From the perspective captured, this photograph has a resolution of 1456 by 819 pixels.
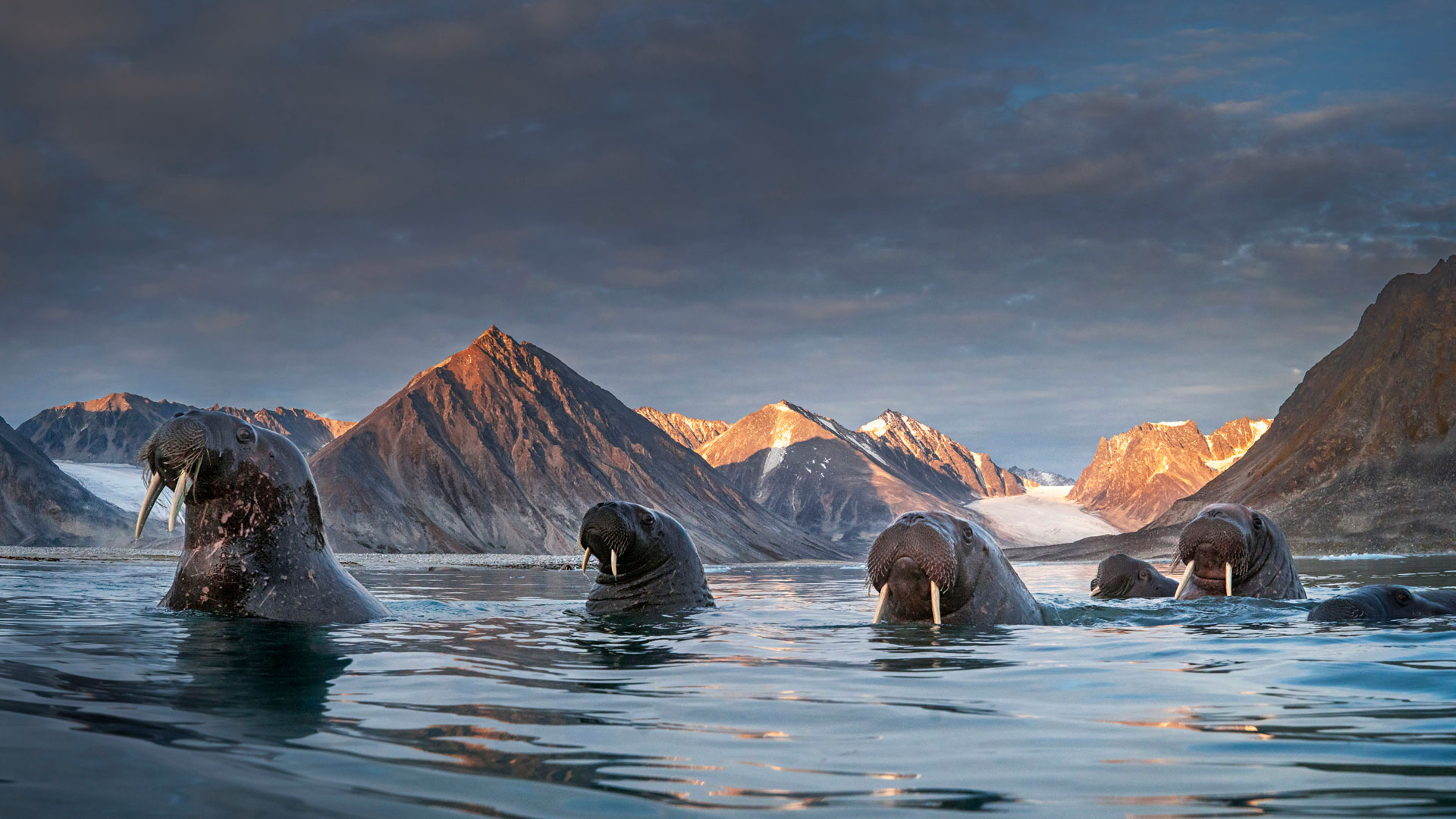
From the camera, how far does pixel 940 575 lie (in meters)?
9.52

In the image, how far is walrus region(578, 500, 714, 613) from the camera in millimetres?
12820

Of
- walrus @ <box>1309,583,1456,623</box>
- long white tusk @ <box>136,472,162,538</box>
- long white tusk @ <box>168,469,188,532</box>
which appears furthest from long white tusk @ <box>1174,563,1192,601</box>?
long white tusk @ <box>136,472,162,538</box>

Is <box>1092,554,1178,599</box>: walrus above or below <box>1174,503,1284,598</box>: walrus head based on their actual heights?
below

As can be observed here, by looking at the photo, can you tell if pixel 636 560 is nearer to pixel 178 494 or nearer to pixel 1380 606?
pixel 178 494

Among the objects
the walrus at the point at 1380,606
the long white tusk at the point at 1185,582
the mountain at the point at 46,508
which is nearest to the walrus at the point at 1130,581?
the long white tusk at the point at 1185,582

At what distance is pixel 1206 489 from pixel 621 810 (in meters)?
161

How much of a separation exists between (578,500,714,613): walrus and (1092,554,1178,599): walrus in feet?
29.8

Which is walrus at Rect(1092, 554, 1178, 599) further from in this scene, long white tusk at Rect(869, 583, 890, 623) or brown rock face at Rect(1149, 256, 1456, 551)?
brown rock face at Rect(1149, 256, 1456, 551)

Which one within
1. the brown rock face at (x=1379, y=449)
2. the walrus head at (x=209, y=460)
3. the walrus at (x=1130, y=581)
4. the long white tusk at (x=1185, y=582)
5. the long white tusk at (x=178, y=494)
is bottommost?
the walrus at (x=1130, y=581)

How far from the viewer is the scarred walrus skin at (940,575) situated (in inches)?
375

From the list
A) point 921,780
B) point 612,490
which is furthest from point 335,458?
point 921,780

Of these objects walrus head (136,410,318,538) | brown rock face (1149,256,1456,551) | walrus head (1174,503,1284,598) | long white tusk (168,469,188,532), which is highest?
brown rock face (1149,256,1456,551)

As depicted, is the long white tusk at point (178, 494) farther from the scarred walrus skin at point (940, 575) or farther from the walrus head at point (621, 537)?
the scarred walrus skin at point (940, 575)

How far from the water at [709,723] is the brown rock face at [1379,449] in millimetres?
109953
